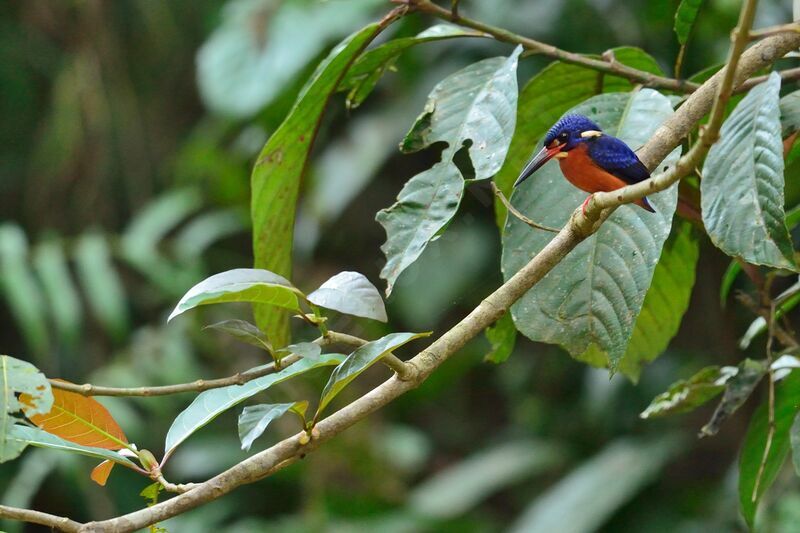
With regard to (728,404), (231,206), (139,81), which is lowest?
(231,206)

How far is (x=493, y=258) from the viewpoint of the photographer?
3.46 meters

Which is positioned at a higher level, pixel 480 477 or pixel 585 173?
pixel 585 173

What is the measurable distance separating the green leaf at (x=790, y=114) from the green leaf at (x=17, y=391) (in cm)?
78

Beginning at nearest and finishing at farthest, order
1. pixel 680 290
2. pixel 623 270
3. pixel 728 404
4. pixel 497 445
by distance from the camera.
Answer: pixel 623 270 → pixel 728 404 → pixel 680 290 → pixel 497 445

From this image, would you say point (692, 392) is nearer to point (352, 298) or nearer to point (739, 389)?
point (739, 389)

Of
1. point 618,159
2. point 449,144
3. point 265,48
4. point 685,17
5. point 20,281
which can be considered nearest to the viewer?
point 618,159

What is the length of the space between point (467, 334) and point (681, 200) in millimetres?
471

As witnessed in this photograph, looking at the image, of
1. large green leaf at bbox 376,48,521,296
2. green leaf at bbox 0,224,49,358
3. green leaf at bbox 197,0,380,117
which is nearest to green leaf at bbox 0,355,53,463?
large green leaf at bbox 376,48,521,296

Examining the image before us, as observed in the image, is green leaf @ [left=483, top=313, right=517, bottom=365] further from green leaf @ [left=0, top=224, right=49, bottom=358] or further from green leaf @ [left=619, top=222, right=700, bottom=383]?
green leaf @ [left=0, top=224, right=49, bottom=358]

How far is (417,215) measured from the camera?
100 cm

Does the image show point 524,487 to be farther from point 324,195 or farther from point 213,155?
point 213,155

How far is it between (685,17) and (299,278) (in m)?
2.56

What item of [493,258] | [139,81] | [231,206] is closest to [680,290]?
[493,258]

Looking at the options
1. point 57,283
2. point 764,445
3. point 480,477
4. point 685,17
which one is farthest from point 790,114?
point 480,477
